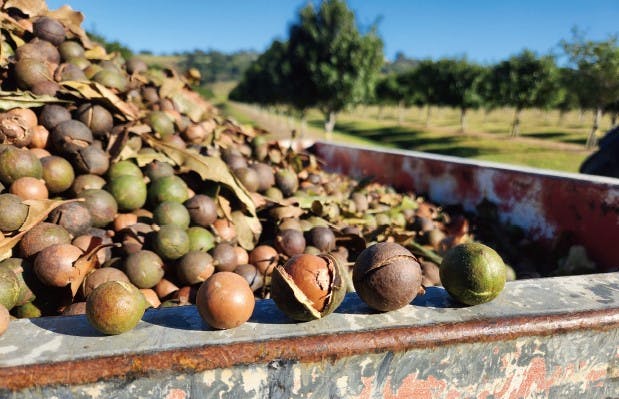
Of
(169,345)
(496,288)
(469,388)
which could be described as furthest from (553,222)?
(169,345)

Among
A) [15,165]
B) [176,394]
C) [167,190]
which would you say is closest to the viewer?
[176,394]

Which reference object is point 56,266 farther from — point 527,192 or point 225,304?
point 527,192

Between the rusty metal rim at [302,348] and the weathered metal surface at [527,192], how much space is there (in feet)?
6.40

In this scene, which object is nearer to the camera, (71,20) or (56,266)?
(56,266)

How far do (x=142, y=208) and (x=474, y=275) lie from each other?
2480 millimetres

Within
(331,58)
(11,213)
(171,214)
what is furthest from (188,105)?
(331,58)

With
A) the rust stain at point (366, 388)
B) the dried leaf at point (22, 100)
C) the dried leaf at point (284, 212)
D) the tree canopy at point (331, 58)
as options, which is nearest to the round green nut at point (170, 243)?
the dried leaf at point (284, 212)

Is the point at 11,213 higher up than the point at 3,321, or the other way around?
the point at 11,213

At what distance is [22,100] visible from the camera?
3.09 meters

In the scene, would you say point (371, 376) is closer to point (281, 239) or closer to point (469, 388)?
point (469, 388)

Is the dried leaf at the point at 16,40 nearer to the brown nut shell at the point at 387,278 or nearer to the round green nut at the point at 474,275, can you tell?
the brown nut shell at the point at 387,278

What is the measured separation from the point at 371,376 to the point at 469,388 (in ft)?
1.41

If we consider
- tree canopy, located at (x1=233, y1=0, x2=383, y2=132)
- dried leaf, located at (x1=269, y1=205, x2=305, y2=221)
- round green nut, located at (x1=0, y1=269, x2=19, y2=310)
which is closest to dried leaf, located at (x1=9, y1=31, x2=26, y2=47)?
round green nut, located at (x1=0, y1=269, x2=19, y2=310)

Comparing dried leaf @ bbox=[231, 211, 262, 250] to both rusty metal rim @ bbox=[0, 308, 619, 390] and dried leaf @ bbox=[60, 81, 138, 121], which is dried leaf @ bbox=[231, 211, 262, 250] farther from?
rusty metal rim @ bbox=[0, 308, 619, 390]
